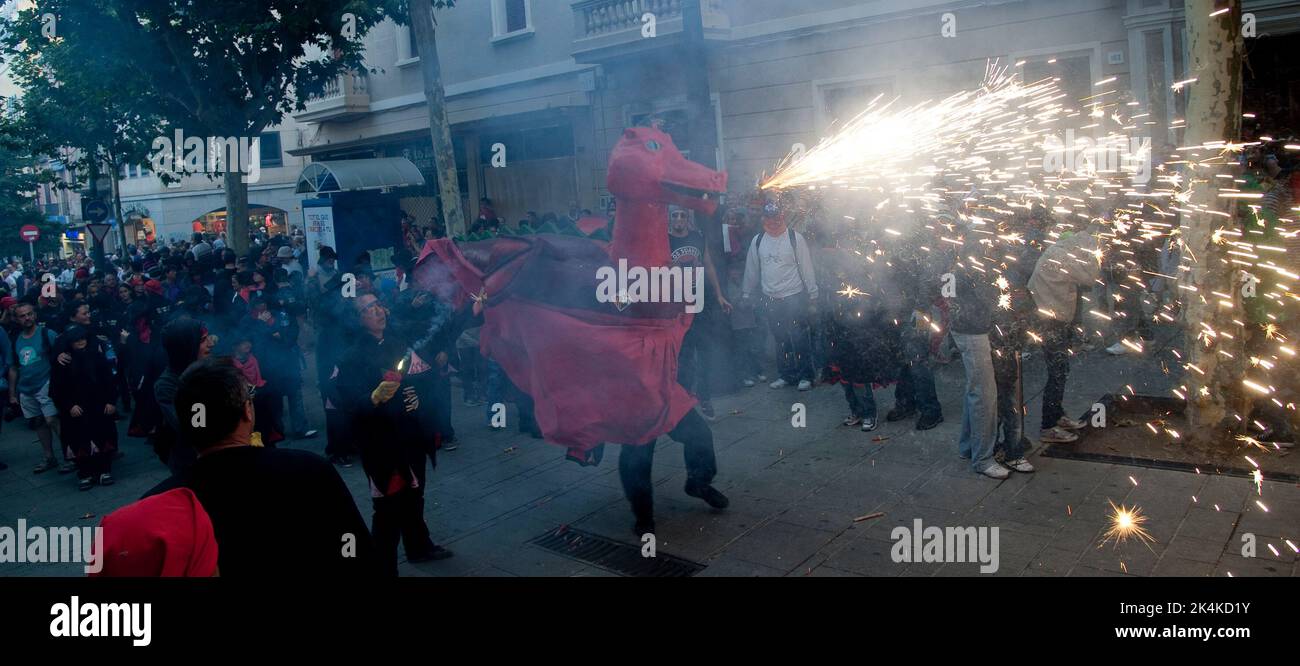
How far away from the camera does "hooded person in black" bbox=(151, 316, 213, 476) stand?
541 cm

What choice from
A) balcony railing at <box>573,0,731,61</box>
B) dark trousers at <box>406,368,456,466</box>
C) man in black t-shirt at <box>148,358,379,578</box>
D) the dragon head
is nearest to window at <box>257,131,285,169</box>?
balcony railing at <box>573,0,731,61</box>

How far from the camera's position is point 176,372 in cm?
560

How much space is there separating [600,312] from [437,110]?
28.8ft

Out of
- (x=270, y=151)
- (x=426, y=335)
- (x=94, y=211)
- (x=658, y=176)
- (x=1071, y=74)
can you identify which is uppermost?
(x=270, y=151)

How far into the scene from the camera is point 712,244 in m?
8.81

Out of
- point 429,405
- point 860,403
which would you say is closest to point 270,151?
point 860,403

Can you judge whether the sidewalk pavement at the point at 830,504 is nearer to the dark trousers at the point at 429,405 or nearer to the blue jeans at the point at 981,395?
the blue jeans at the point at 981,395

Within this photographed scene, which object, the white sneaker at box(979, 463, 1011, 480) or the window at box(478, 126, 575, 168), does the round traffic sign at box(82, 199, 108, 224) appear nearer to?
the window at box(478, 126, 575, 168)

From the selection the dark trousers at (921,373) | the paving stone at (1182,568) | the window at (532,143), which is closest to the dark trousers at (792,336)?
the dark trousers at (921,373)

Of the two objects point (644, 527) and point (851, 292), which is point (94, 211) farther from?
point (644, 527)

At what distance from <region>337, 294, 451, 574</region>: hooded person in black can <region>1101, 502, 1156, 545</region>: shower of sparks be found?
12.6 ft

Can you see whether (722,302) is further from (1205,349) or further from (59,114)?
(59,114)

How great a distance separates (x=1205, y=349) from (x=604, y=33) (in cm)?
1203
